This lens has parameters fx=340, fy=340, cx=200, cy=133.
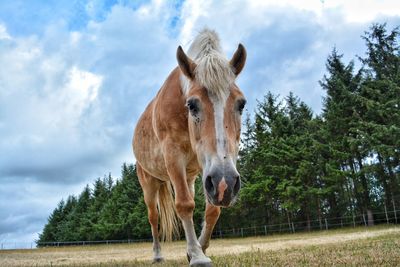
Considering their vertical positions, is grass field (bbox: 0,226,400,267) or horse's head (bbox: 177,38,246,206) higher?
horse's head (bbox: 177,38,246,206)

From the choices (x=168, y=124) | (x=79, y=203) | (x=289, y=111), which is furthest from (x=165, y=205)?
(x=79, y=203)

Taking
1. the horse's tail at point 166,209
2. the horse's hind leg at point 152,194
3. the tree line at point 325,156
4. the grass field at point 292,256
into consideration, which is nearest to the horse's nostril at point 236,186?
the grass field at point 292,256

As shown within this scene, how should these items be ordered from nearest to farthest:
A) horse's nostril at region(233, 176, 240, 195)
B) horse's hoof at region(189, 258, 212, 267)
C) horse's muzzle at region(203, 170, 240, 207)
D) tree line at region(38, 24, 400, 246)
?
horse's muzzle at region(203, 170, 240, 207) < horse's nostril at region(233, 176, 240, 195) < horse's hoof at region(189, 258, 212, 267) < tree line at region(38, 24, 400, 246)

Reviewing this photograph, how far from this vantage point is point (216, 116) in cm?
372

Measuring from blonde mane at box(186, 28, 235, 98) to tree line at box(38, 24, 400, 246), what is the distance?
17.5 m

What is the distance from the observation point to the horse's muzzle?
3152mm

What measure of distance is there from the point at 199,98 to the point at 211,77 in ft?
1.00

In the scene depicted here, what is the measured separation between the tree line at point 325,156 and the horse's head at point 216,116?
17993mm

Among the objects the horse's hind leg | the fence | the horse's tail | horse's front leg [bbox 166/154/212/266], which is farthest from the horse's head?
the fence

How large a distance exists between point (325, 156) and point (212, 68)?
33115mm

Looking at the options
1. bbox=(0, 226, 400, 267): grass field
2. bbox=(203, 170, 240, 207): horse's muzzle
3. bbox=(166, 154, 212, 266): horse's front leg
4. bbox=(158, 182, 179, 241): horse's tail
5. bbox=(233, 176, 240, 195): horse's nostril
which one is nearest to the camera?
bbox=(203, 170, 240, 207): horse's muzzle

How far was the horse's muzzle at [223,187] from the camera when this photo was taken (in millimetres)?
3152

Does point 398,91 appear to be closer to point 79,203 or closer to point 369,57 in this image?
point 369,57

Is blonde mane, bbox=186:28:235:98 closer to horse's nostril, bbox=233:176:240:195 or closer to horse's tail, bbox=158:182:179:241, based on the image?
horse's nostril, bbox=233:176:240:195
